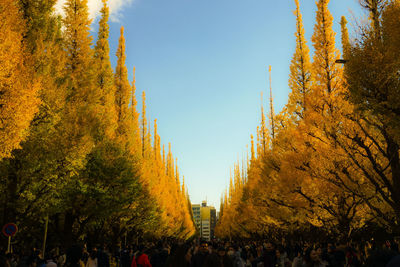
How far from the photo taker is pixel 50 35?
41.0 feet

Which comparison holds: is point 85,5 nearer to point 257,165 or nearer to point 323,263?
point 323,263

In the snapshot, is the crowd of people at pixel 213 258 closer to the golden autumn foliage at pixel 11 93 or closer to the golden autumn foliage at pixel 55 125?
the golden autumn foliage at pixel 55 125

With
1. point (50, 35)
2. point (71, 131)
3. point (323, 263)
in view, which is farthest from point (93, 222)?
point (323, 263)

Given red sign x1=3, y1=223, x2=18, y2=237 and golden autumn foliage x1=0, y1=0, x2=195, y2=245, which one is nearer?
golden autumn foliage x1=0, y1=0, x2=195, y2=245

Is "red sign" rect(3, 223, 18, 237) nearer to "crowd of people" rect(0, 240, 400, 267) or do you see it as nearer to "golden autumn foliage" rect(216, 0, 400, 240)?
"crowd of people" rect(0, 240, 400, 267)

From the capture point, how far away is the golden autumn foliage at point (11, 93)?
781 cm

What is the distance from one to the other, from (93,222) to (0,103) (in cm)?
1083

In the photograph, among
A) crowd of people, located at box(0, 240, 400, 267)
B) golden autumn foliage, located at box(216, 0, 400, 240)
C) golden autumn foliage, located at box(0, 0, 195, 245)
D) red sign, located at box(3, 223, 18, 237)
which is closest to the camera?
crowd of people, located at box(0, 240, 400, 267)

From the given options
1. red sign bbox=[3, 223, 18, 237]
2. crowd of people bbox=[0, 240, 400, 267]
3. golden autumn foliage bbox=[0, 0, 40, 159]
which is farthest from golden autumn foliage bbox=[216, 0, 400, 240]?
red sign bbox=[3, 223, 18, 237]

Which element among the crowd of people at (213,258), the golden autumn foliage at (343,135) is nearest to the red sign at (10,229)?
the crowd of people at (213,258)

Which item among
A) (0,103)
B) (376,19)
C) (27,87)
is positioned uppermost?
(376,19)

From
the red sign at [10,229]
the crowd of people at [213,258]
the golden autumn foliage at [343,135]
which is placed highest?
the golden autumn foliage at [343,135]

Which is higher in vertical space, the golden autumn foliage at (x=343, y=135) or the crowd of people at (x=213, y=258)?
the golden autumn foliage at (x=343, y=135)

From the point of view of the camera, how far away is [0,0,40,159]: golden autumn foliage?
25.6 feet
